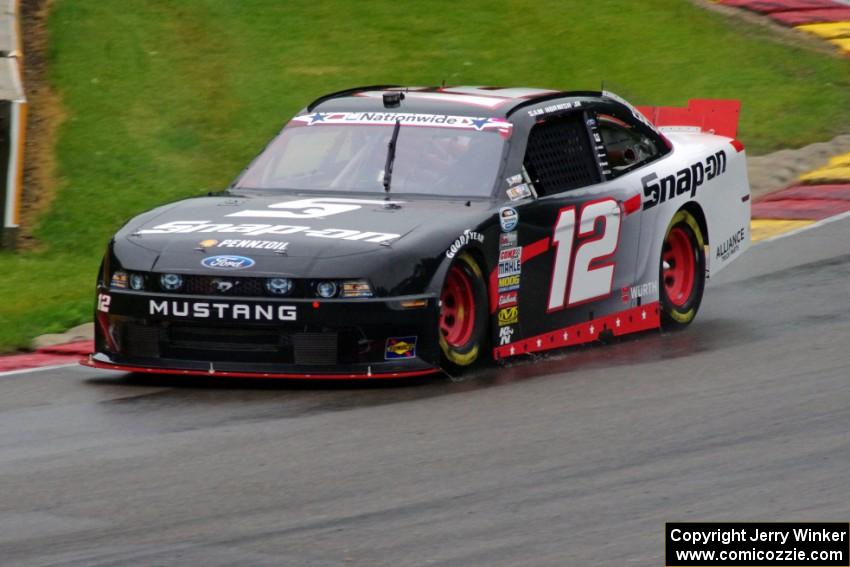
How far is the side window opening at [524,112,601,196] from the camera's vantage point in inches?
376

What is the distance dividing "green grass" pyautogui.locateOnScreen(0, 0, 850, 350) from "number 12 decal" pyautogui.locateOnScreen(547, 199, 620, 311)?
5081 mm

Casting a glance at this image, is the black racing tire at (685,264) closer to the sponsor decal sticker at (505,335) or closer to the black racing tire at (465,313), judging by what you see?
the sponsor decal sticker at (505,335)

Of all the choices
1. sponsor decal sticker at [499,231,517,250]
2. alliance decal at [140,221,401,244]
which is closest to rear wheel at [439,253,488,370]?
sponsor decal sticker at [499,231,517,250]

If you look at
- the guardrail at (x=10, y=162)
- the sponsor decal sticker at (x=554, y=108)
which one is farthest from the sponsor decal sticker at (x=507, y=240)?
the guardrail at (x=10, y=162)

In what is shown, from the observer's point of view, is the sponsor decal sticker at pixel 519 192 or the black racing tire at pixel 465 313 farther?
the sponsor decal sticker at pixel 519 192

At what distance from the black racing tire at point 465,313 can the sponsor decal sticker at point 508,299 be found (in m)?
0.13

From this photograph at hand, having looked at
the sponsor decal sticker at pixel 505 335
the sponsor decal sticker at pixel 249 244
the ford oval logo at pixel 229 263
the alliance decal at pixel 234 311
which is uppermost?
the sponsor decal sticker at pixel 249 244

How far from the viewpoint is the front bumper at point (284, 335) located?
818cm

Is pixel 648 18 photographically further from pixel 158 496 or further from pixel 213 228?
pixel 158 496

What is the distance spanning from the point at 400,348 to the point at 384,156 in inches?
62.4

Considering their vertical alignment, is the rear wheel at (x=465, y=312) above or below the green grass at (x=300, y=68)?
above

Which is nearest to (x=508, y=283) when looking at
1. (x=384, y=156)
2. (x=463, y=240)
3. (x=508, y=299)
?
(x=508, y=299)

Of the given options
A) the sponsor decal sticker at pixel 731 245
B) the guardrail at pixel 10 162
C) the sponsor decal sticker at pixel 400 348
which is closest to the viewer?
the sponsor decal sticker at pixel 400 348

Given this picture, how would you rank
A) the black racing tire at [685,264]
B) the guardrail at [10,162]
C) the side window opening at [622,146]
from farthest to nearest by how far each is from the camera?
the guardrail at [10,162] → the black racing tire at [685,264] → the side window opening at [622,146]
